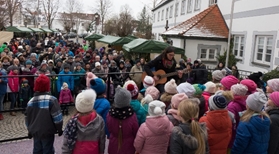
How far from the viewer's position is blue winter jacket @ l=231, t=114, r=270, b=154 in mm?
3262

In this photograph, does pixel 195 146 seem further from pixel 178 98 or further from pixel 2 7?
pixel 2 7

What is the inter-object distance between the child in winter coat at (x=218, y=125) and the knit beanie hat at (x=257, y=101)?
1.13 feet

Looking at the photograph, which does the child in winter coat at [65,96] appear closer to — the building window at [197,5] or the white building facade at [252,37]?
the white building facade at [252,37]

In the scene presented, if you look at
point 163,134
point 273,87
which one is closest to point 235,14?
point 273,87

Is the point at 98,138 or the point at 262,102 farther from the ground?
the point at 262,102

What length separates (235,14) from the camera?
48.1 feet

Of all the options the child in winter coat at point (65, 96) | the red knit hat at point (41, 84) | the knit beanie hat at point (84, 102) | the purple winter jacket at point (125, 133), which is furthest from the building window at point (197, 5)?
the knit beanie hat at point (84, 102)

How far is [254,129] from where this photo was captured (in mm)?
3273

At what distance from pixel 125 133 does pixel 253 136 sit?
5.35 ft

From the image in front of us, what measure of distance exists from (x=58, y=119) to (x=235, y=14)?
13.4 metres

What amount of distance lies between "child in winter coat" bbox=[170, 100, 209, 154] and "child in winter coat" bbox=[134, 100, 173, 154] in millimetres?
188

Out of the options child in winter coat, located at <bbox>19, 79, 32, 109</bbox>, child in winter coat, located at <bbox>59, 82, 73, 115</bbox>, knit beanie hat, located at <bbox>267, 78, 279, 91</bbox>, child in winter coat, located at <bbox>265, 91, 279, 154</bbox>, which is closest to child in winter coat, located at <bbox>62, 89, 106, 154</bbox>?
child in winter coat, located at <bbox>265, 91, 279, 154</bbox>

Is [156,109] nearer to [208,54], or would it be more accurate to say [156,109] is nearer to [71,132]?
[71,132]

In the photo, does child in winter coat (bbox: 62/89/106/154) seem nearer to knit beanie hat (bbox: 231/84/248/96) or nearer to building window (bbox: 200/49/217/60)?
knit beanie hat (bbox: 231/84/248/96)
